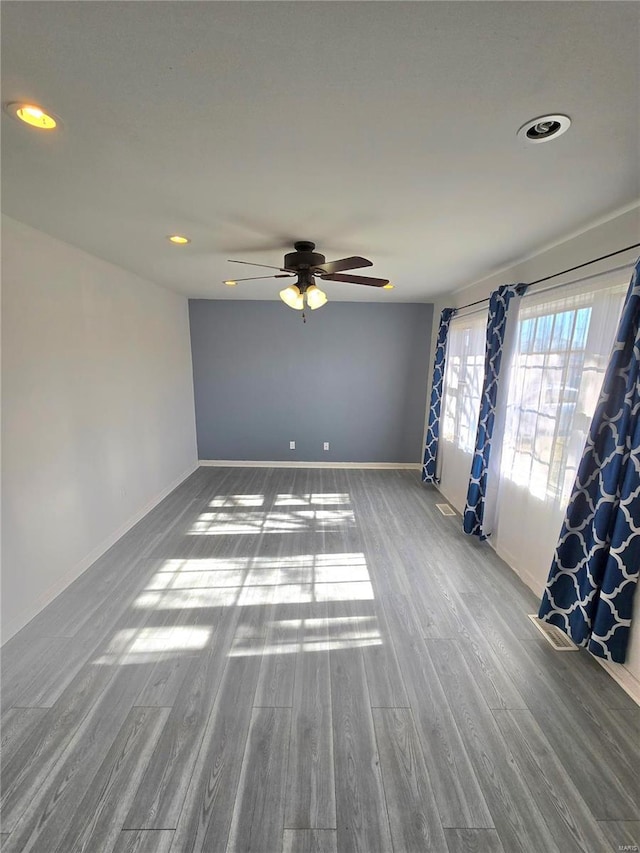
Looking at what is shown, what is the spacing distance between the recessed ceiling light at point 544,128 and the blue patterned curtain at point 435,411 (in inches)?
133

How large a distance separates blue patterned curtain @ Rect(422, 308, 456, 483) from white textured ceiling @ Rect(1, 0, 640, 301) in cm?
246

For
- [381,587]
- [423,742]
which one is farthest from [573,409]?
[423,742]

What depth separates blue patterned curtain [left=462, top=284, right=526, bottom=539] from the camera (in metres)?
2.97

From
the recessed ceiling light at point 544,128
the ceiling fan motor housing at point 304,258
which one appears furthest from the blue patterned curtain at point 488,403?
the recessed ceiling light at point 544,128

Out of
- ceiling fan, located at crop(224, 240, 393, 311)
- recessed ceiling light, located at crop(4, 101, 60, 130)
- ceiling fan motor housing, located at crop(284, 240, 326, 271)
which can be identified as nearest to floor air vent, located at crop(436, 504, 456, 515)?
ceiling fan, located at crop(224, 240, 393, 311)

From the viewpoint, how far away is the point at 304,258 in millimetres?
2338

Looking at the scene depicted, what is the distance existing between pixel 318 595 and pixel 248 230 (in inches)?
98.6

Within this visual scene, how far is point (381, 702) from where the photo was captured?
1776 millimetres

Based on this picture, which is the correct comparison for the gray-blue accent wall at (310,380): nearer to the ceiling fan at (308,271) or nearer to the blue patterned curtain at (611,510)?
the ceiling fan at (308,271)

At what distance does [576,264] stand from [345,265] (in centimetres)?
149

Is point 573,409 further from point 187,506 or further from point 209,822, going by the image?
point 187,506

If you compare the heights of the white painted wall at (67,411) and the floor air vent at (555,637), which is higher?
the white painted wall at (67,411)

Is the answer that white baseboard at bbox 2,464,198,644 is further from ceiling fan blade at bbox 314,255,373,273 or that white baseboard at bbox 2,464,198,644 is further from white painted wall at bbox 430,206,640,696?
white painted wall at bbox 430,206,640,696

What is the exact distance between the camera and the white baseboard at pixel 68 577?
215 centimetres
